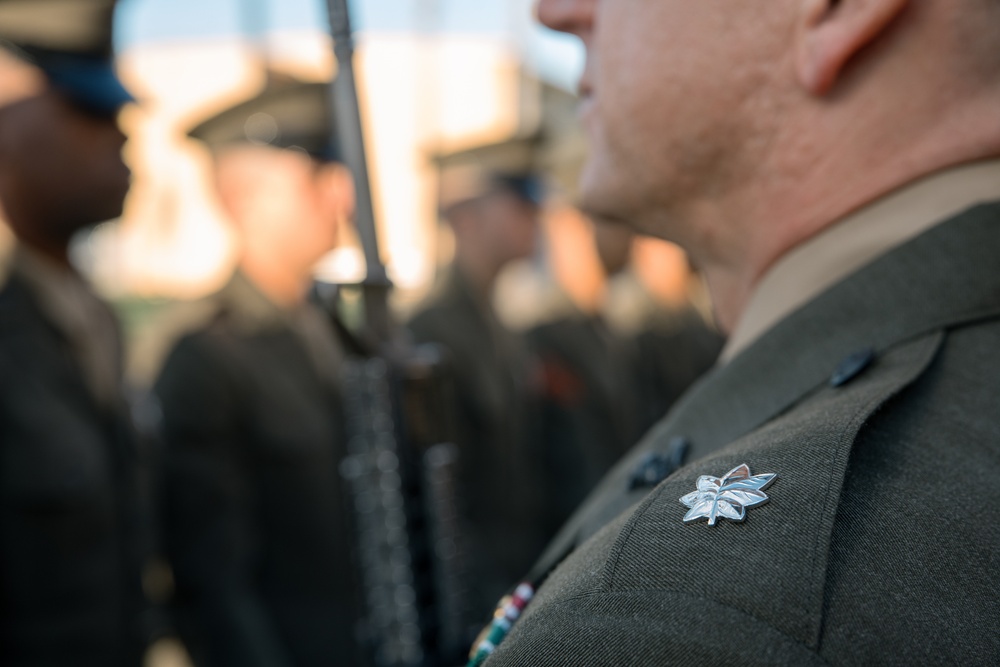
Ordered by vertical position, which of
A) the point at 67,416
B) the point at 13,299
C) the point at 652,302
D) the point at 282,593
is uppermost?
the point at 13,299

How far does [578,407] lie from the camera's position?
221 inches

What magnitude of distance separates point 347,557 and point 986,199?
2.90 m

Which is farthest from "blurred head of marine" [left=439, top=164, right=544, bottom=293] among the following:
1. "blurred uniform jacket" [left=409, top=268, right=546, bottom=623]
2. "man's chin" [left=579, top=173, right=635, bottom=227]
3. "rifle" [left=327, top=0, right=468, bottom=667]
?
"man's chin" [left=579, top=173, right=635, bottom=227]

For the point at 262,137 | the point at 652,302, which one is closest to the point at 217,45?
the point at 652,302

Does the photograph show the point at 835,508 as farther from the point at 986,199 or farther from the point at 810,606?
the point at 986,199

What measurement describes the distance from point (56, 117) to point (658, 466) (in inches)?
103

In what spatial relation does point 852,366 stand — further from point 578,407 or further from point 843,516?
point 578,407

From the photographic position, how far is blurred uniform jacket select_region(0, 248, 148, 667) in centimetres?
254

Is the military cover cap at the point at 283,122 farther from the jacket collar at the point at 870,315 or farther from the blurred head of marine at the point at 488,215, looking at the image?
the jacket collar at the point at 870,315

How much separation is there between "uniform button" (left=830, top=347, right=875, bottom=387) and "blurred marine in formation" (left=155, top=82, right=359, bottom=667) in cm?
261

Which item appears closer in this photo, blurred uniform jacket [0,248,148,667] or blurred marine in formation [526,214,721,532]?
blurred uniform jacket [0,248,148,667]

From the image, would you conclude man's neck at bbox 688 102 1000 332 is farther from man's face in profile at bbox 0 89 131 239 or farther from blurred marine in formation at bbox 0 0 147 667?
man's face in profile at bbox 0 89 131 239

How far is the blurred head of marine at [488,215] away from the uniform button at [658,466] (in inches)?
159

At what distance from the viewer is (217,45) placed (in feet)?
32.4
